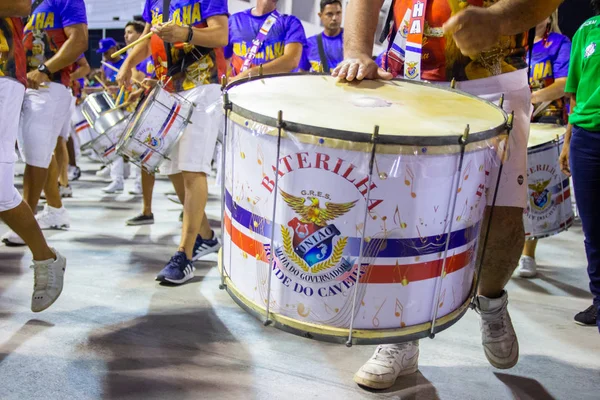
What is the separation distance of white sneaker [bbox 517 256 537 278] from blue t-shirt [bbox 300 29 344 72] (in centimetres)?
269

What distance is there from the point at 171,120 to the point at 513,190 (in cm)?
178

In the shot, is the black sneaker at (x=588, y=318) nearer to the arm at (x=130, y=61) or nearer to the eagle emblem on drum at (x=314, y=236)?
the eagle emblem on drum at (x=314, y=236)

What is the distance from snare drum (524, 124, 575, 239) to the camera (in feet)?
11.6

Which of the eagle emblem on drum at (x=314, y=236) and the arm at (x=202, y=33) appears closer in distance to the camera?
the eagle emblem on drum at (x=314, y=236)

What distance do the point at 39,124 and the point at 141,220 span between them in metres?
1.24

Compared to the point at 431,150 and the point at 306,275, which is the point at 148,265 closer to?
the point at 306,275

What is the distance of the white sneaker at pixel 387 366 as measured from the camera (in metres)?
2.27

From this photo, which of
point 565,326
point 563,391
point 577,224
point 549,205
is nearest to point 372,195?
point 563,391

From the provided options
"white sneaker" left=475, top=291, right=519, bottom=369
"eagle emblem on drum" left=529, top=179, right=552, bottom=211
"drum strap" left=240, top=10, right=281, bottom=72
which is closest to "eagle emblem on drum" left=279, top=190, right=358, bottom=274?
"white sneaker" left=475, top=291, right=519, bottom=369

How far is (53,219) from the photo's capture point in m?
4.54

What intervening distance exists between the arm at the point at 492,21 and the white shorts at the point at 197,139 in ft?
6.32

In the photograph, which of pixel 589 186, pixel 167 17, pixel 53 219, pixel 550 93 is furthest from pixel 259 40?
pixel 589 186

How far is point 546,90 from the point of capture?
440 centimetres

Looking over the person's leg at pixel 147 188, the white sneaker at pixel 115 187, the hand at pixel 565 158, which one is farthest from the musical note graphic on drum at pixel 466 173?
the white sneaker at pixel 115 187
